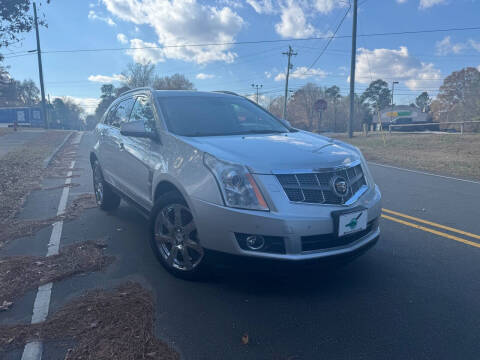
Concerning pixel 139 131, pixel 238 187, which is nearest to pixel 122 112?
pixel 139 131

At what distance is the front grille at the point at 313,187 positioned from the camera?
2.85m

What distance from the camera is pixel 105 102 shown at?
93688 millimetres

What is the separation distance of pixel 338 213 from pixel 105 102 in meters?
99.4

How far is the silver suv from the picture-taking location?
9.18 ft

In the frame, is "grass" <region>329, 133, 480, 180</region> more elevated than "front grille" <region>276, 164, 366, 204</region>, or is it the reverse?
"front grille" <region>276, 164, 366, 204</region>

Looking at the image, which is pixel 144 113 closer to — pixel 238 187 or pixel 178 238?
pixel 178 238

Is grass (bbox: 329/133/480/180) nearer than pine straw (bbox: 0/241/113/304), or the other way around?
pine straw (bbox: 0/241/113/304)

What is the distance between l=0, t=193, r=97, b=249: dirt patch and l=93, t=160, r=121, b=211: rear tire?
366 mm

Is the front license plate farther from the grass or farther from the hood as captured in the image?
the grass

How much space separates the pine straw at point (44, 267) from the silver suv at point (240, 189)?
0.74 m

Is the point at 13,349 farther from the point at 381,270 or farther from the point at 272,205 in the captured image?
the point at 381,270

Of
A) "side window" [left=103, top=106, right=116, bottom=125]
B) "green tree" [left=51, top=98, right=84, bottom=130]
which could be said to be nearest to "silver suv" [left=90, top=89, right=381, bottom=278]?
"side window" [left=103, top=106, right=116, bottom=125]

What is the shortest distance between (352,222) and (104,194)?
414 cm

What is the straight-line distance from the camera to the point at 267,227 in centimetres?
274
